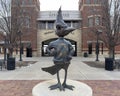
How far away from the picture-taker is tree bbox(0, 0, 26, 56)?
62.1 feet

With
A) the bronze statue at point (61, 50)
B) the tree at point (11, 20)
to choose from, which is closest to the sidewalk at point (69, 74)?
the tree at point (11, 20)

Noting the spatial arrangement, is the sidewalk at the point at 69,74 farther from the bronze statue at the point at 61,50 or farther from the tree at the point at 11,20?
the bronze statue at the point at 61,50

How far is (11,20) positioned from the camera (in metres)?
19.2

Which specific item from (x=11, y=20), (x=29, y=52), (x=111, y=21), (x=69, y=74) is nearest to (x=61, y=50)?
(x=69, y=74)

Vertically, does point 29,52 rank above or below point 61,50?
below

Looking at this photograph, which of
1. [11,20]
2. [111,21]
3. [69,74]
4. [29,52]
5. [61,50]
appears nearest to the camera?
[61,50]

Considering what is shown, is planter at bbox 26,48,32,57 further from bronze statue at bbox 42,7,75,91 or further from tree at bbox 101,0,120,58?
bronze statue at bbox 42,7,75,91

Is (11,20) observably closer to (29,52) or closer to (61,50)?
(61,50)

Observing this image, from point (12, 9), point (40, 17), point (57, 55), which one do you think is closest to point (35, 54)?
point (40, 17)

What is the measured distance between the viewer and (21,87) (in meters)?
9.34

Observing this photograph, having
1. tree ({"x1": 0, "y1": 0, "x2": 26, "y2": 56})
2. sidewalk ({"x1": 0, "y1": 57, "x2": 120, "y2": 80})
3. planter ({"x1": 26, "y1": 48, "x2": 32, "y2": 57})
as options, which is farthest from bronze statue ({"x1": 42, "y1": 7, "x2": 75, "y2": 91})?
planter ({"x1": 26, "y1": 48, "x2": 32, "y2": 57})

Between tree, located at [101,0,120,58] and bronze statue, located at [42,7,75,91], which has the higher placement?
tree, located at [101,0,120,58]

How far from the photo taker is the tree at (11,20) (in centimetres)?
1892

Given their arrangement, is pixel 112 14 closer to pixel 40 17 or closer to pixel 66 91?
pixel 66 91
